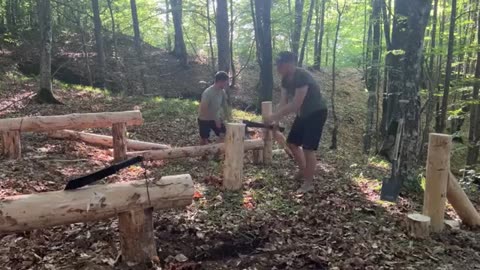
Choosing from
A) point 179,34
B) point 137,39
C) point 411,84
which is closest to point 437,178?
point 411,84

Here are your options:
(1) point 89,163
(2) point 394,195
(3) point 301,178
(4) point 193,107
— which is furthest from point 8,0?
(2) point 394,195

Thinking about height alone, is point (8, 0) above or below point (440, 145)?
above

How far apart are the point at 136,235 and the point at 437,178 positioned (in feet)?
11.6

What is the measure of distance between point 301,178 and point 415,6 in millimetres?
3172

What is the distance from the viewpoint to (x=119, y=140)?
7.17 metres

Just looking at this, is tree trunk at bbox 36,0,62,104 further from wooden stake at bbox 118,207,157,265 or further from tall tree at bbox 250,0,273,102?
wooden stake at bbox 118,207,157,265

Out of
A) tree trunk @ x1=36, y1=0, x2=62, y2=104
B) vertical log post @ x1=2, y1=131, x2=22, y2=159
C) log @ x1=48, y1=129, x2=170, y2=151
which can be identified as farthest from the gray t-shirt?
tree trunk @ x1=36, y1=0, x2=62, y2=104

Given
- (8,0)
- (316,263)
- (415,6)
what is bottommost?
(316,263)

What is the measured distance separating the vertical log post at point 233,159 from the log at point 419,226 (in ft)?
8.32

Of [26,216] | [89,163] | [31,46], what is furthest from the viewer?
[31,46]

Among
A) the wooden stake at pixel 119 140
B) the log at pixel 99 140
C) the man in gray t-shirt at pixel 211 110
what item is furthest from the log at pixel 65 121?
the man in gray t-shirt at pixel 211 110

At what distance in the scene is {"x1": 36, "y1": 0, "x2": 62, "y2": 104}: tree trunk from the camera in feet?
39.8

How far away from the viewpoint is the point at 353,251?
419 cm

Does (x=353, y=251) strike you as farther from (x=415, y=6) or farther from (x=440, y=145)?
(x=415, y=6)
